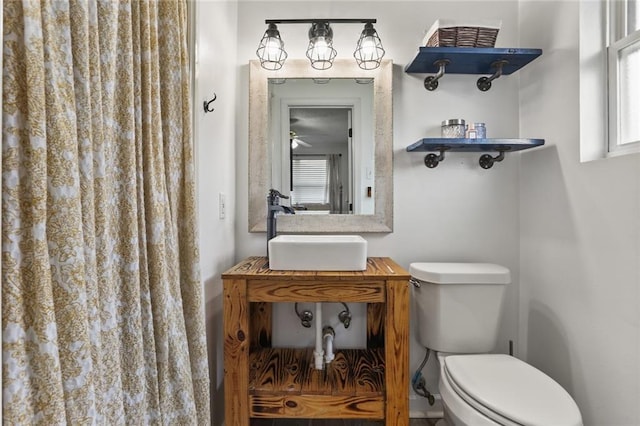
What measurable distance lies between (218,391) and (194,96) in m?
1.31

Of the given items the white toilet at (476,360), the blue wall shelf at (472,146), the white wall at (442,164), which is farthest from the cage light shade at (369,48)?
the white toilet at (476,360)

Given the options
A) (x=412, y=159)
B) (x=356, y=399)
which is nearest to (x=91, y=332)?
(x=356, y=399)

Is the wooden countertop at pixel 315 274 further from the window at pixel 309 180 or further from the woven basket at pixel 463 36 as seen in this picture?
the woven basket at pixel 463 36

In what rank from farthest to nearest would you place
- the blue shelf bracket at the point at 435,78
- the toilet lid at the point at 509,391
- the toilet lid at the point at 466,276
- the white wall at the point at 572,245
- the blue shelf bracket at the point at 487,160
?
1. the blue shelf bracket at the point at 487,160
2. the blue shelf bracket at the point at 435,78
3. the toilet lid at the point at 466,276
4. the white wall at the point at 572,245
5. the toilet lid at the point at 509,391

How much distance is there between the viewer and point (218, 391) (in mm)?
1653

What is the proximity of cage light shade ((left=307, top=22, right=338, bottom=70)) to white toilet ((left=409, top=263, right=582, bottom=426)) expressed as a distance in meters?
1.17

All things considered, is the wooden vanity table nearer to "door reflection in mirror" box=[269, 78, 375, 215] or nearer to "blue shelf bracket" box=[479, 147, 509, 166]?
"door reflection in mirror" box=[269, 78, 375, 215]

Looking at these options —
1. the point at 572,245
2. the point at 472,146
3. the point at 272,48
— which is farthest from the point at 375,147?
the point at 572,245

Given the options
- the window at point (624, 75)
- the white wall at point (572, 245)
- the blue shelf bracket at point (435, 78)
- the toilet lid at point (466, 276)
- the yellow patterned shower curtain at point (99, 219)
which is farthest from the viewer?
the blue shelf bracket at point (435, 78)

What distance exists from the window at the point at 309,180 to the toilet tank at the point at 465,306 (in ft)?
2.26

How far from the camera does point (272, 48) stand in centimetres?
182

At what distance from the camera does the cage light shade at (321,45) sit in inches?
69.8

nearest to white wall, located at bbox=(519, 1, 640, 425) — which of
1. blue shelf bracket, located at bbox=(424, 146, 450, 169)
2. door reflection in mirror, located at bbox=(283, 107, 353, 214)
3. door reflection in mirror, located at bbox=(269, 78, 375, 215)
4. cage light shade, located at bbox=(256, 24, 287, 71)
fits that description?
blue shelf bracket, located at bbox=(424, 146, 450, 169)

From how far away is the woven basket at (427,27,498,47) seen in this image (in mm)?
1694
